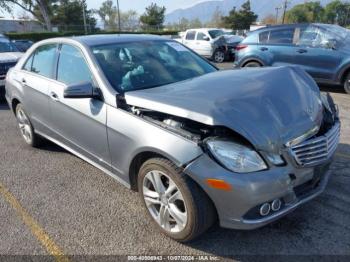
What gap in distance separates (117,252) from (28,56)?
343cm

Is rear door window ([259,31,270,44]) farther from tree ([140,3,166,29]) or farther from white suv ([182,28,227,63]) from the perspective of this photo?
tree ([140,3,166,29])

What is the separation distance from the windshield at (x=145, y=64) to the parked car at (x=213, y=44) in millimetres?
12817

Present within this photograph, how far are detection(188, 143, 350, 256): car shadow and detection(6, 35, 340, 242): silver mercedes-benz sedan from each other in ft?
1.04

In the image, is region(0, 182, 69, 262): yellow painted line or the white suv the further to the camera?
the white suv

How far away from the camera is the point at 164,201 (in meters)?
2.88

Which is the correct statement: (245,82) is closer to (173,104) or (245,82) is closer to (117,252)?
(173,104)

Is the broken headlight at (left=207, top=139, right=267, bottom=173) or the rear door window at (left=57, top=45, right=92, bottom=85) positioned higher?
the rear door window at (left=57, top=45, right=92, bottom=85)

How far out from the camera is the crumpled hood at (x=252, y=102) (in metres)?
2.54

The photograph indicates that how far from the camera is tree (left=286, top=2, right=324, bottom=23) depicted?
80.0 m

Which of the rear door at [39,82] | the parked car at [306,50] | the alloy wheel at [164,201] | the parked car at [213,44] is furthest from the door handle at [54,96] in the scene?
the parked car at [213,44]

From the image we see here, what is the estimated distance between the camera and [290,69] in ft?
11.2

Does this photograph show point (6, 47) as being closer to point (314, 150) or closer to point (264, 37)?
point (264, 37)

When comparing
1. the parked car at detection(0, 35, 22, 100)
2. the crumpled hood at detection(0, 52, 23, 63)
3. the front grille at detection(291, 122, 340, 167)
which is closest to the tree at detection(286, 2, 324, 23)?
the parked car at detection(0, 35, 22, 100)

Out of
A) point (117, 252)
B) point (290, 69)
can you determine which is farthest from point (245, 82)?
point (117, 252)
